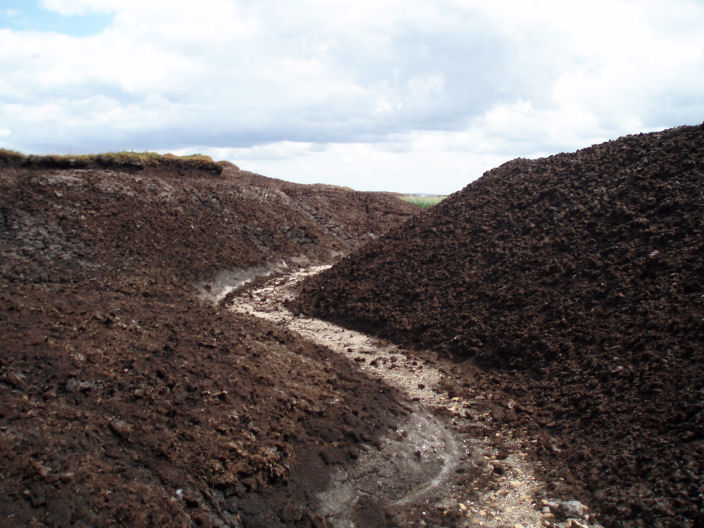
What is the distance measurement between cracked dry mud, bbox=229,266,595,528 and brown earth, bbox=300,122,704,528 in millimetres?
394

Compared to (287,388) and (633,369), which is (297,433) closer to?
(287,388)

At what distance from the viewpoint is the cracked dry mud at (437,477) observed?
511 centimetres

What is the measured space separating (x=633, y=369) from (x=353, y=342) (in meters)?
4.87

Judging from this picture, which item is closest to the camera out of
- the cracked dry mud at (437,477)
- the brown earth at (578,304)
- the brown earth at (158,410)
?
the brown earth at (158,410)

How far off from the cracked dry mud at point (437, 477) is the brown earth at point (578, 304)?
39 cm

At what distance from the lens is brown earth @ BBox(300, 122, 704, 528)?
5754 millimetres

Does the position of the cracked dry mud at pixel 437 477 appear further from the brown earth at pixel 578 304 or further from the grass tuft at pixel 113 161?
the grass tuft at pixel 113 161

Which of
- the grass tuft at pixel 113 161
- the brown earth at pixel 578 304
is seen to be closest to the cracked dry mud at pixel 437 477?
the brown earth at pixel 578 304

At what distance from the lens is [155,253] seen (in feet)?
46.7

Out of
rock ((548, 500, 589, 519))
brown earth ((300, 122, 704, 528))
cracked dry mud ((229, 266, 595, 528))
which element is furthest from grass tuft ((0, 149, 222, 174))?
rock ((548, 500, 589, 519))

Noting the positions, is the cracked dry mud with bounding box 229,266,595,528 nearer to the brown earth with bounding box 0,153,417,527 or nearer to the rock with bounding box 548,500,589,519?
the rock with bounding box 548,500,589,519

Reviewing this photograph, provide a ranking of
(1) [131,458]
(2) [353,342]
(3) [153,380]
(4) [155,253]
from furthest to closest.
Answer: (4) [155,253] < (2) [353,342] < (3) [153,380] < (1) [131,458]

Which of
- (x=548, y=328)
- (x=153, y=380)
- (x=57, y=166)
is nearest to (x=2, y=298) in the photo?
(x=153, y=380)

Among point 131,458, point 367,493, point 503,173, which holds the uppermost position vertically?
point 503,173
